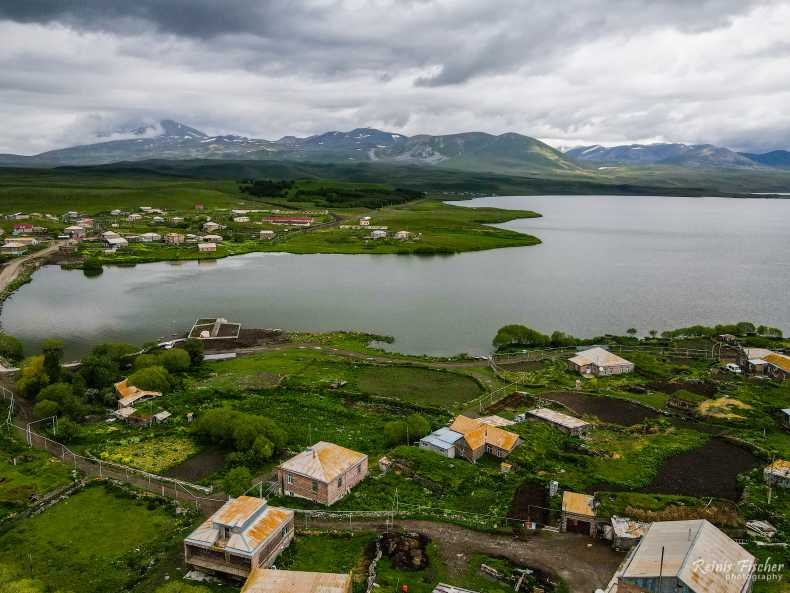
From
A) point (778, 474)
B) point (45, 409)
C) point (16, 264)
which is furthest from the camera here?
point (16, 264)

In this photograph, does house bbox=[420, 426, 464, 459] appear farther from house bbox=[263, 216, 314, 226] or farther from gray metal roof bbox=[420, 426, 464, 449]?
house bbox=[263, 216, 314, 226]

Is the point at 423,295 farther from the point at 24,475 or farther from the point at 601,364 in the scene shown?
the point at 24,475

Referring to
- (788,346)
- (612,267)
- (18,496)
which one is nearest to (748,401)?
(788,346)

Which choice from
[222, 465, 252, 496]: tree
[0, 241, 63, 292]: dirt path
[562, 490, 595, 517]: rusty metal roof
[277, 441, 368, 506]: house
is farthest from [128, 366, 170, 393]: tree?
[0, 241, 63, 292]: dirt path

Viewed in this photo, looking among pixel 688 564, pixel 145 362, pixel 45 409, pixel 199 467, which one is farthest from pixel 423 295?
pixel 688 564

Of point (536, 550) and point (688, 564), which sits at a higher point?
point (688, 564)

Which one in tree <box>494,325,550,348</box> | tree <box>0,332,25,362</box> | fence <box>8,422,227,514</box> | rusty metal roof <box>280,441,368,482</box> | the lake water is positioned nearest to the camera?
rusty metal roof <box>280,441,368,482</box>

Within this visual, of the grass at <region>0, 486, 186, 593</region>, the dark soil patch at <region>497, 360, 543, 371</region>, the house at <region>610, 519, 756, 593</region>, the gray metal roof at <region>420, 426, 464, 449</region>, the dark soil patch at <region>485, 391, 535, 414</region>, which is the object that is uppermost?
the house at <region>610, 519, 756, 593</region>

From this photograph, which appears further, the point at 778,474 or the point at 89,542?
the point at 778,474
